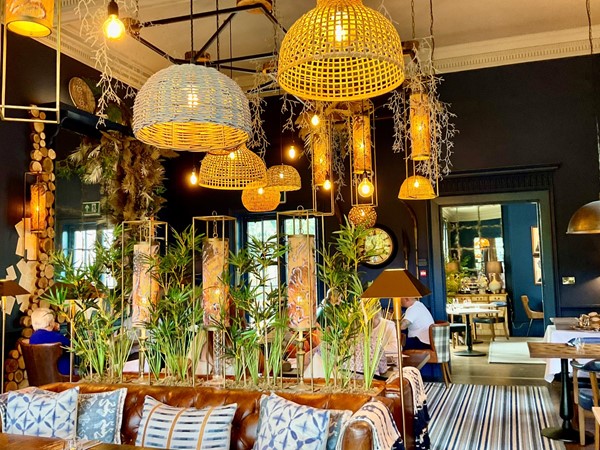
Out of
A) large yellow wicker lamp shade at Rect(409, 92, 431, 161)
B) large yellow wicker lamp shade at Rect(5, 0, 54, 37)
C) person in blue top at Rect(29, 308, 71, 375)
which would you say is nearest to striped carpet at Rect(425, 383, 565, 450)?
large yellow wicker lamp shade at Rect(409, 92, 431, 161)

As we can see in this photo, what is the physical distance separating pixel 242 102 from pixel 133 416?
2175 mm

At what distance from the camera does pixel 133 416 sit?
3.61 m

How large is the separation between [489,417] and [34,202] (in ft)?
18.5

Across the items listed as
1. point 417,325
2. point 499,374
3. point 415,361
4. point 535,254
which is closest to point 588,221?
point 415,361

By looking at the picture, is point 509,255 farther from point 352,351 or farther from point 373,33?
point 373,33

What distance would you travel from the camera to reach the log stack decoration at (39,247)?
6215 mm

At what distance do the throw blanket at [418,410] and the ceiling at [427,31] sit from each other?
411 cm

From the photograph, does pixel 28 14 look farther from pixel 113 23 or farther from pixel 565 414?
pixel 565 414

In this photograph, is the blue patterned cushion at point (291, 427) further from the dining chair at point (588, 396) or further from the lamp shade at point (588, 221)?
the lamp shade at point (588, 221)

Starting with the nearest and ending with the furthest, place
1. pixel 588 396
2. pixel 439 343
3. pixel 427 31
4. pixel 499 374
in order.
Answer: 1. pixel 588 396
2. pixel 439 343
3. pixel 427 31
4. pixel 499 374

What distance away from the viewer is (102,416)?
11.5ft

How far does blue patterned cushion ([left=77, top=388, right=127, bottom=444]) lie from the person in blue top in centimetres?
219

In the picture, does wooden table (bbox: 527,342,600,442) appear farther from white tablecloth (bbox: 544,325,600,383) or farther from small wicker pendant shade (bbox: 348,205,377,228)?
small wicker pendant shade (bbox: 348,205,377,228)

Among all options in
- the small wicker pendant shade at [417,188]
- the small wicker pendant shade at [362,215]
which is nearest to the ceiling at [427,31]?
the small wicker pendant shade at [417,188]
